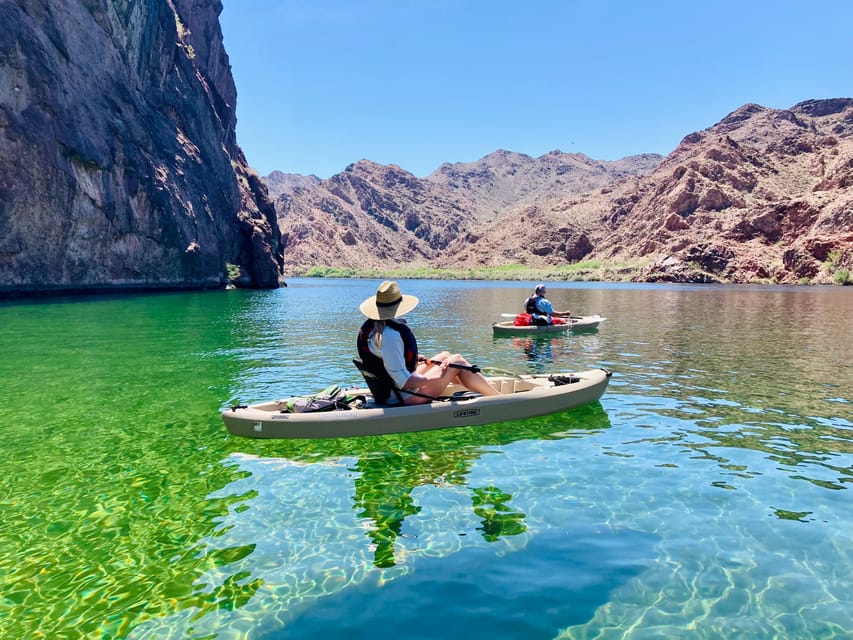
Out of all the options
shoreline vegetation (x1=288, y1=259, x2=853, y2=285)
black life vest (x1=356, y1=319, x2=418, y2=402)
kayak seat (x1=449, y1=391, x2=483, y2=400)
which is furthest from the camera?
shoreline vegetation (x1=288, y1=259, x2=853, y2=285)

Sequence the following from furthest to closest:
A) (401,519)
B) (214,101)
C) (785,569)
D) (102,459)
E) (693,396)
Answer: (214,101)
(693,396)
(102,459)
(401,519)
(785,569)

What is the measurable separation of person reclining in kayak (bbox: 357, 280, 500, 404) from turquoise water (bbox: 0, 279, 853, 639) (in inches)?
32.6

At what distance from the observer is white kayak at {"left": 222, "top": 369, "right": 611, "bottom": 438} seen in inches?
366

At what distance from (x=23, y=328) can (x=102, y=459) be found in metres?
21.0

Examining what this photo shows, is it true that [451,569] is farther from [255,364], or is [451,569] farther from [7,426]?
[255,364]

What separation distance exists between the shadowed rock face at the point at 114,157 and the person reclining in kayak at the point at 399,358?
151 feet

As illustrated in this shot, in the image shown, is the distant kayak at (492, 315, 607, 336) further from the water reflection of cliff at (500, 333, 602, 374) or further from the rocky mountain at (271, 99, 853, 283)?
the rocky mountain at (271, 99, 853, 283)

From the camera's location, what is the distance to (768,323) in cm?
2775

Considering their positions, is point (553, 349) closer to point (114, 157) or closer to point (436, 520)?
point (436, 520)

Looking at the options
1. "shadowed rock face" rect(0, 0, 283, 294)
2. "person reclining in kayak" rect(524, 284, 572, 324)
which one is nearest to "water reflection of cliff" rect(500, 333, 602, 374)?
"person reclining in kayak" rect(524, 284, 572, 324)

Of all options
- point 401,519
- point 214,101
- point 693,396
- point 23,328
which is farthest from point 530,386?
point 214,101

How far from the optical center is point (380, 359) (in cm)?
930

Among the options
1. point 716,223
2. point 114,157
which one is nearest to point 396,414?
point 114,157

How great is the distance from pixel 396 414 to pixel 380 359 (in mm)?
978
